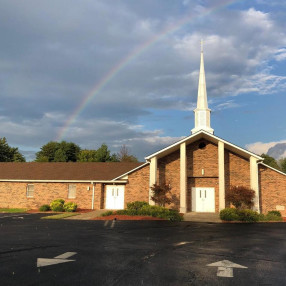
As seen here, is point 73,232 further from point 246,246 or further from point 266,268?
point 266,268

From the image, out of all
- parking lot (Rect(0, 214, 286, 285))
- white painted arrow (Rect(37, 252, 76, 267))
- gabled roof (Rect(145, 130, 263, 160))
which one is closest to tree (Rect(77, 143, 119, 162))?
gabled roof (Rect(145, 130, 263, 160))

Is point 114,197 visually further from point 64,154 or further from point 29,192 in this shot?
point 64,154

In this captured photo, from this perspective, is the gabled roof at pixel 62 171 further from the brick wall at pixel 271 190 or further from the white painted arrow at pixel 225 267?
the white painted arrow at pixel 225 267

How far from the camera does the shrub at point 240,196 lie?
21422mm

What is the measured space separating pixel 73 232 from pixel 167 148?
11.7 meters

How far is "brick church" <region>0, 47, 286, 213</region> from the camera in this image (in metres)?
23.2

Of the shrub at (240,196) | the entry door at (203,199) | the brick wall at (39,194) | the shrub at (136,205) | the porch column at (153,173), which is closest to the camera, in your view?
the shrub at (240,196)

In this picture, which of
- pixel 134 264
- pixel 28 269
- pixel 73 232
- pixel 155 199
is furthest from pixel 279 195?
pixel 28 269

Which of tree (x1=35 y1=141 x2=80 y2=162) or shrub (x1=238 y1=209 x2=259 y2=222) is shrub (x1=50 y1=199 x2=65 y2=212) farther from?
tree (x1=35 y1=141 x2=80 y2=162)

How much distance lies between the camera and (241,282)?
6195mm

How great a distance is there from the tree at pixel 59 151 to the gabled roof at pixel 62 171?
2508cm

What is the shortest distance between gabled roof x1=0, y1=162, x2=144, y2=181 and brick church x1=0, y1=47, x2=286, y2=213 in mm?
88

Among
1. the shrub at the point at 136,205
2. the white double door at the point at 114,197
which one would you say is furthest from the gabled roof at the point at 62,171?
the shrub at the point at 136,205

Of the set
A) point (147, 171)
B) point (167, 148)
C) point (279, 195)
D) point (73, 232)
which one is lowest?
point (73, 232)
